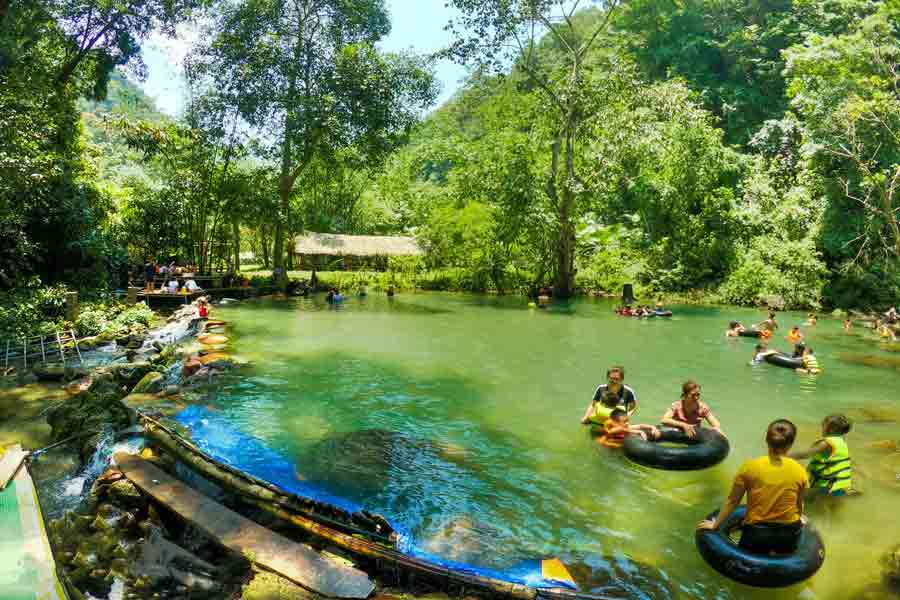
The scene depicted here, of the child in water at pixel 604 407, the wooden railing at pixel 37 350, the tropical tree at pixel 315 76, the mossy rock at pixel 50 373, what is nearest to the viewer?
the child in water at pixel 604 407

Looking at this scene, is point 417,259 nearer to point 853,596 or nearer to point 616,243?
point 616,243

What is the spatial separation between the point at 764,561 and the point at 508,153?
1145 inches

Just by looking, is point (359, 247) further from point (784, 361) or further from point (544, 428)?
point (544, 428)

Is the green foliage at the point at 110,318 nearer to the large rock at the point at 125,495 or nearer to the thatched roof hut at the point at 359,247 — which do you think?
the large rock at the point at 125,495

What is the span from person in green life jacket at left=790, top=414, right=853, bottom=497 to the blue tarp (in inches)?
146

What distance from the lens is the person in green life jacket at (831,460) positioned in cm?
631

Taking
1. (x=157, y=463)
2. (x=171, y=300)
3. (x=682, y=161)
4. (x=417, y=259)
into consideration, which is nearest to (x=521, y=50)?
(x=682, y=161)

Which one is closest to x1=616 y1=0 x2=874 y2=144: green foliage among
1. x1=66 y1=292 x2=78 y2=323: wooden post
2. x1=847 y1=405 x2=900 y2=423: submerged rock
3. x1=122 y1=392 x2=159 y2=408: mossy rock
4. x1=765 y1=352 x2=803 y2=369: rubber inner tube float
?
x1=765 y1=352 x2=803 y2=369: rubber inner tube float

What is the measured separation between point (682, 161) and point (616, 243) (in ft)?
21.0

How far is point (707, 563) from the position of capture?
5250 millimetres

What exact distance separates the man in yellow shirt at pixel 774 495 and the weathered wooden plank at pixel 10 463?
22.1 ft

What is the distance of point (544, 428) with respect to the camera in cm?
955

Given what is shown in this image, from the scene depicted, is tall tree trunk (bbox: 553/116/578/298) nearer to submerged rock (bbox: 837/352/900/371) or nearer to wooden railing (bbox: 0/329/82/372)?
submerged rock (bbox: 837/352/900/371)

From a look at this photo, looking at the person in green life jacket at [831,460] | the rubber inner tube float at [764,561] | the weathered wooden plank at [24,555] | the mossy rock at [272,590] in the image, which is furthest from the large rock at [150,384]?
the person in green life jacket at [831,460]
